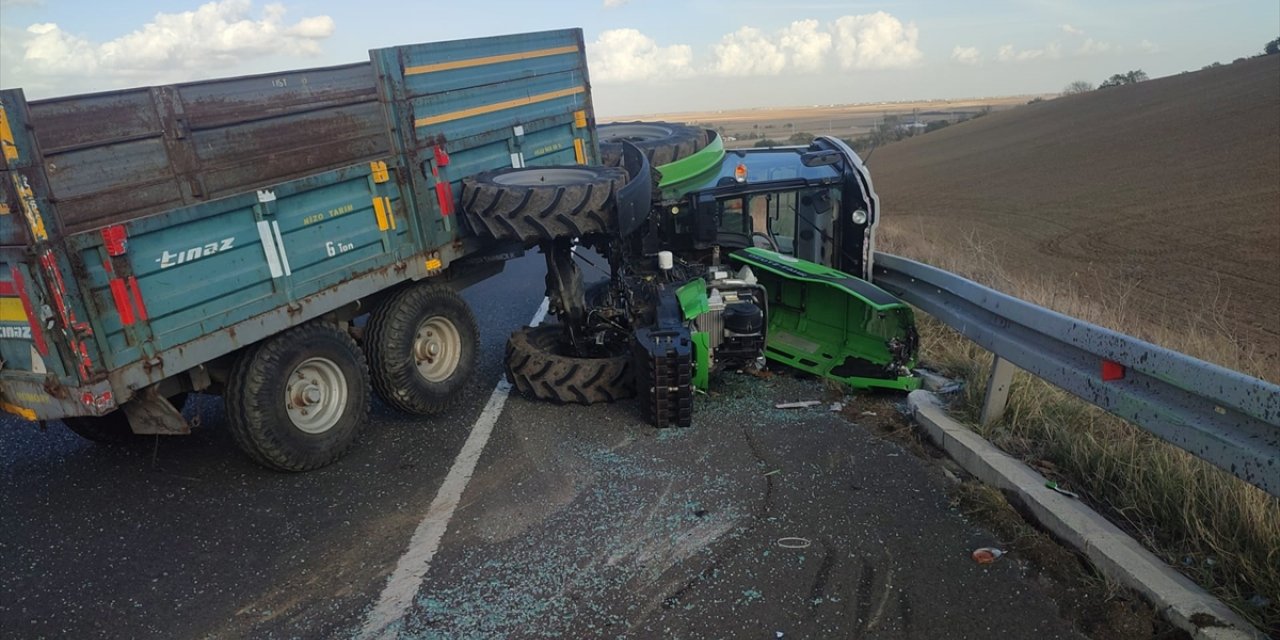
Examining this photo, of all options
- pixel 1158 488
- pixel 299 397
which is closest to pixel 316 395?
pixel 299 397

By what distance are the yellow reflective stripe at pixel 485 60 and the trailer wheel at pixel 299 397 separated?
7.00 feet

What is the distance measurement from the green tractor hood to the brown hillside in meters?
2.86

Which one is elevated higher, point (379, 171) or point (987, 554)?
point (379, 171)

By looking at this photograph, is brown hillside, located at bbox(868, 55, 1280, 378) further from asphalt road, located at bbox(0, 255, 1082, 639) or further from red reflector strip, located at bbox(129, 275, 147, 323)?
red reflector strip, located at bbox(129, 275, 147, 323)

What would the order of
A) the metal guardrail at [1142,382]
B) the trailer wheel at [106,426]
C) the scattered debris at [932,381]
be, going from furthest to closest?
1. the scattered debris at [932,381]
2. the trailer wheel at [106,426]
3. the metal guardrail at [1142,382]

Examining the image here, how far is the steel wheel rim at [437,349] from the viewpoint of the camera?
6.34 m

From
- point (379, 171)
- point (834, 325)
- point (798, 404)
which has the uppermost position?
point (379, 171)

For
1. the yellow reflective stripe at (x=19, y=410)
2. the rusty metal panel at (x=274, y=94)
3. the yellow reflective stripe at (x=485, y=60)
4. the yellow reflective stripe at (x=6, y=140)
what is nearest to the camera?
the yellow reflective stripe at (x=6, y=140)

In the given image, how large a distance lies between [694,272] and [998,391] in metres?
2.97

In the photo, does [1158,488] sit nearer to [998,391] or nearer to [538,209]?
[998,391]

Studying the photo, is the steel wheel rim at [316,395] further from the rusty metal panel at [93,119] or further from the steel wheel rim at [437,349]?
the rusty metal panel at [93,119]

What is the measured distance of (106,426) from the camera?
18.6 feet

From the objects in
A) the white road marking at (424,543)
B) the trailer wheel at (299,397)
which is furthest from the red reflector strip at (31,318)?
the white road marking at (424,543)

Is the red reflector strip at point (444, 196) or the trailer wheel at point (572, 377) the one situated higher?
the red reflector strip at point (444, 196)
